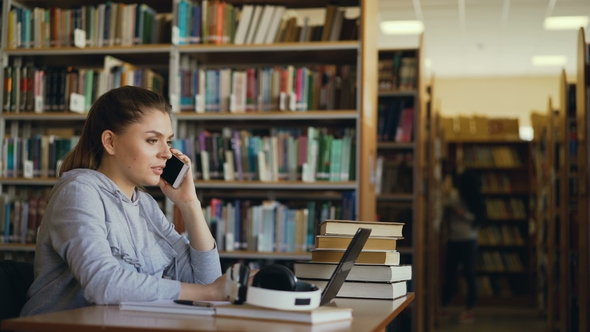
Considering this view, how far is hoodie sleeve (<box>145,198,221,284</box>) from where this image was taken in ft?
6.78

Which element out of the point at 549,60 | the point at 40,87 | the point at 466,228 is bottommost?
the point at 466,228

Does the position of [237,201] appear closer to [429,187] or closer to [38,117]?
[38,117]

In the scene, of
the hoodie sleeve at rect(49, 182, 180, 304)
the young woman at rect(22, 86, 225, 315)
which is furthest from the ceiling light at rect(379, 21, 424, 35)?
the hoodie sleeve at rect(49, 182, 180, 304)

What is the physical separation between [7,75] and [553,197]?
4.91 meters

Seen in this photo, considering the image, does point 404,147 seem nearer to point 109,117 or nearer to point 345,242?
point 345,242

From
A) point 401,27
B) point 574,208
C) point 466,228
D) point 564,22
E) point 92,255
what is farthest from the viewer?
point 401,27

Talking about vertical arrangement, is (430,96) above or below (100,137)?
above

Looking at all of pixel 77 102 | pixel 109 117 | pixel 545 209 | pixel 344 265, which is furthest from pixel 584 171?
pixel 109 117


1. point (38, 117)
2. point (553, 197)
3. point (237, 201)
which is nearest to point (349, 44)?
point (237, 201)

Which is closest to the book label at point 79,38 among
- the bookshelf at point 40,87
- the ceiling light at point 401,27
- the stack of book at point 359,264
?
the bookshelf at point 40,87

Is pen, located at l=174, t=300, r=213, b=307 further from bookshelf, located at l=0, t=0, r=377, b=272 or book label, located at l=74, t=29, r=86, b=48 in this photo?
book label, located at l=74, t=29, r=86, b=48

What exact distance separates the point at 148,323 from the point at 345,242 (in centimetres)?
72

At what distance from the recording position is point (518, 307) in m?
8.51

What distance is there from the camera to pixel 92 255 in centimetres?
160
